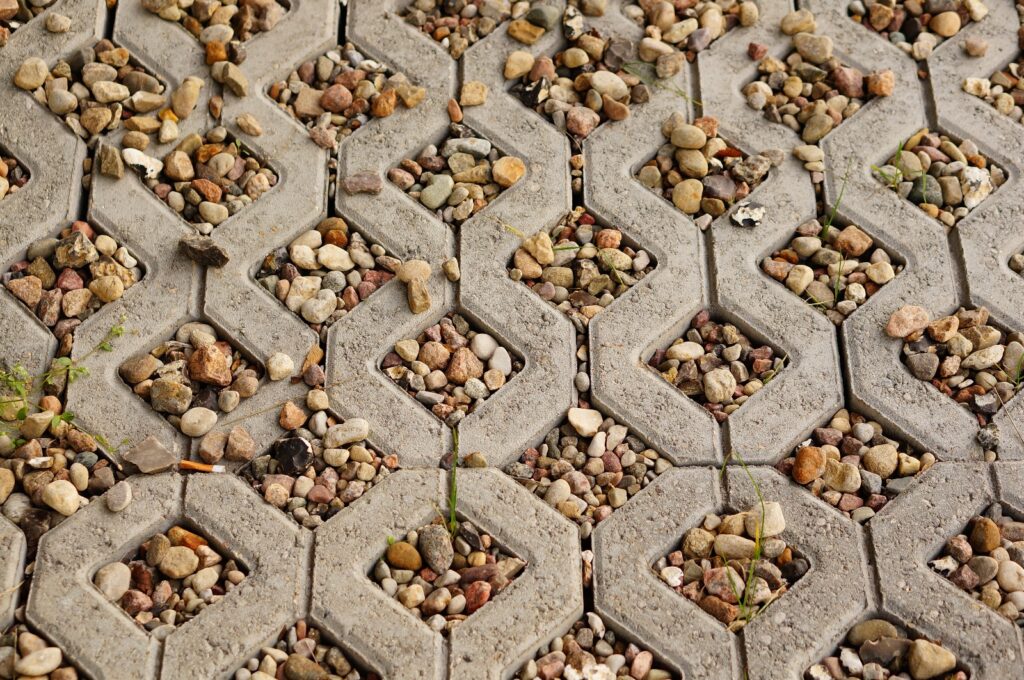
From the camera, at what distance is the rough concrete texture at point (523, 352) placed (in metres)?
1.88

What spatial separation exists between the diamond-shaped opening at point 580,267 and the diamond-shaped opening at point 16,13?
4.20 feet

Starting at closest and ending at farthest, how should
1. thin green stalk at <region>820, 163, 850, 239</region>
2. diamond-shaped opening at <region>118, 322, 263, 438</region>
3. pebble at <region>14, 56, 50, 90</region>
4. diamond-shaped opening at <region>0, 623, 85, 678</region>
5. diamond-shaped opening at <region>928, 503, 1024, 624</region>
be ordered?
diamond-shaped opening at <region>0, 623, 85, 678</region>
diamond-shaped opening at <region>928, 503, 1024, 624</region>
diamond-shaped opening at <region>118, 322, 263, 438</region>
thin green stalk at <region>820, 163, 850, 239</region>
pebble at <region>14, 56, 50, 90</region>

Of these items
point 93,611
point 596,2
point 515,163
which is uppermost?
point 596,2

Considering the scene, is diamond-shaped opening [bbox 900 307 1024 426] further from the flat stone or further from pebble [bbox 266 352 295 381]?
the flat stone

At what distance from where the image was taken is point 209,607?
1892 millimetres

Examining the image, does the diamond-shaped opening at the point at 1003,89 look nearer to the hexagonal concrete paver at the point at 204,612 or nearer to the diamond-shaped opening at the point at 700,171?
the diamond-shaped opening at the point at 700,171

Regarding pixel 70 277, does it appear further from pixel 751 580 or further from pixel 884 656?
pixel 884 656

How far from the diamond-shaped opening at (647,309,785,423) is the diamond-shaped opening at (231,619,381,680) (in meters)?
0.80

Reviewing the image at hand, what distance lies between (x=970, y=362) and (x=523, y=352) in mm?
874

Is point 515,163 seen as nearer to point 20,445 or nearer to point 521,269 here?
point 521,269

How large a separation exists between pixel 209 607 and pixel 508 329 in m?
0.76

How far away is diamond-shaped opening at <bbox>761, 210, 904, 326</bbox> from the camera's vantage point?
222cm

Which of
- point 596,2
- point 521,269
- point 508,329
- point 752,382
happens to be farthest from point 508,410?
point 596,2

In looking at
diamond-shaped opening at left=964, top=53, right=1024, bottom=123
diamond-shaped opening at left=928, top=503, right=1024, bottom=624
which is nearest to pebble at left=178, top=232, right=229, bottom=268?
diamond-shaped opening at left=928, top=503, right=1024, bottom=624
